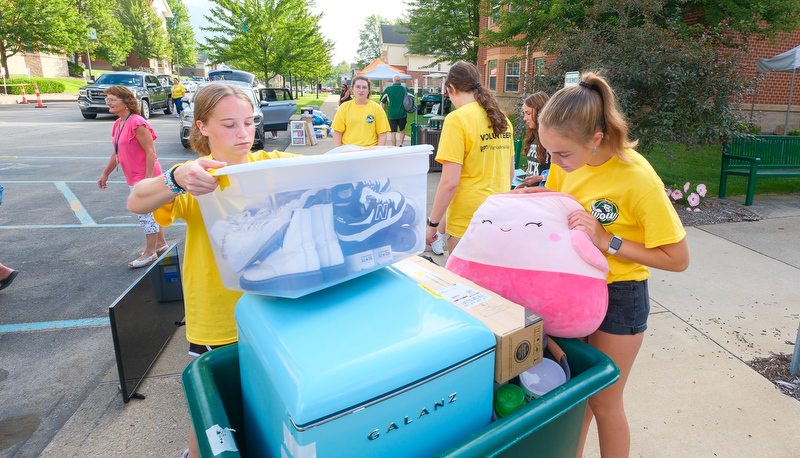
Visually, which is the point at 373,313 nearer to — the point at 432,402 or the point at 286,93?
the point at 432,402

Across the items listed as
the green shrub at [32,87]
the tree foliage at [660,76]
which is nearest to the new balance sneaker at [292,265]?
the tree foliage at [660,76]

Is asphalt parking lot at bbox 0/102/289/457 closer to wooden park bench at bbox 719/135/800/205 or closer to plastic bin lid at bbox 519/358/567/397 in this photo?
plastic bin lid at bbox 519/358/567/397

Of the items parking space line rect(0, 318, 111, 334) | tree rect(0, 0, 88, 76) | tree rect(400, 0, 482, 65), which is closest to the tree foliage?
parking space line rect(0, 318, 111, 334)

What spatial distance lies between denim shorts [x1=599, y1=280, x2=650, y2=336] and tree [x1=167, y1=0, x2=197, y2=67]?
2948 inches

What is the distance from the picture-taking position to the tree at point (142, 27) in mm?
53781

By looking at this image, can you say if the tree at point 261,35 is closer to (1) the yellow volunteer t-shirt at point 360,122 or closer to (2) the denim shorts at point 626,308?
(1) the yellow volunteer t-shirt at point 360,122

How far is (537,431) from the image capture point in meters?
1.24

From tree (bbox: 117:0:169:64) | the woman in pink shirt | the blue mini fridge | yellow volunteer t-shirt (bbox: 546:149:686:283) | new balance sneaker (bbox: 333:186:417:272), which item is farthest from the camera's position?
tree (bbox: 117:0:169:64)

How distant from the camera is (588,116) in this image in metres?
1.61

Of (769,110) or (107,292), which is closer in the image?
(107,292)

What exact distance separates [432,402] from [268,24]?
28.1 meters

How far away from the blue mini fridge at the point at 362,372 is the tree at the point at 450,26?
86.6 feet

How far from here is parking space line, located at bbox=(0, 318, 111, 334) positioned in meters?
3.81

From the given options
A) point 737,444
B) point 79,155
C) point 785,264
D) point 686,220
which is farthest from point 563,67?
point 79,155
